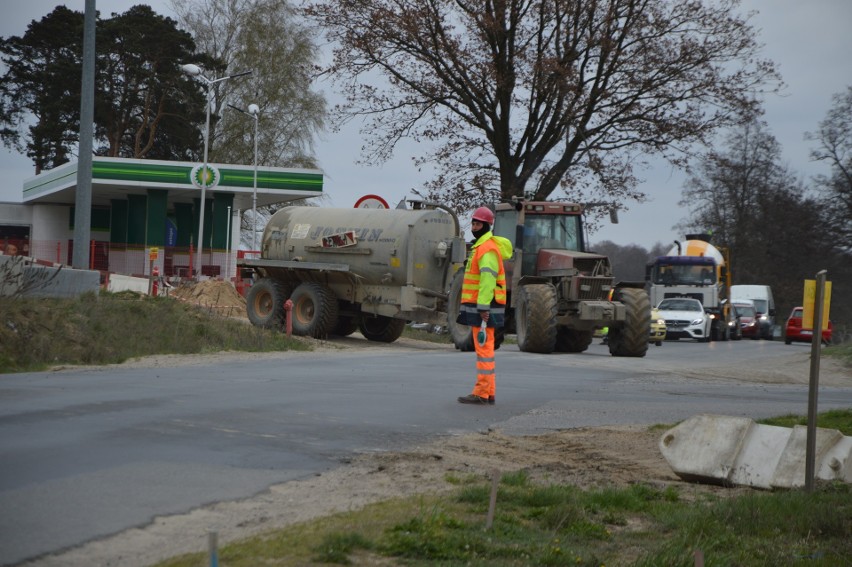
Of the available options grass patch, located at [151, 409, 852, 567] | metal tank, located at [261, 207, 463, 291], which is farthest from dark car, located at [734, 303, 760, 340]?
grass patch, located at [151, 409, 852, 567]

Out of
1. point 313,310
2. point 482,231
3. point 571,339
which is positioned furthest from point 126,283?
point 482,231

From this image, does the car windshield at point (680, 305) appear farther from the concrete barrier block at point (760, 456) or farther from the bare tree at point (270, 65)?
the concrete barrier block at point (760, 456)

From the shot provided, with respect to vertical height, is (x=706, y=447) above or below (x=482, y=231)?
below

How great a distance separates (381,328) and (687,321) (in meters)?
19.9

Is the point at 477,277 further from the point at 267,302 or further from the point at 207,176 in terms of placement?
the point at 207,176

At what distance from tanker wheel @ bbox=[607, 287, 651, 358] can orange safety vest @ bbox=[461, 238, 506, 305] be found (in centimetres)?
1182

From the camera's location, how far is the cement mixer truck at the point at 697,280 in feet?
162

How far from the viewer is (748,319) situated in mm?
59156

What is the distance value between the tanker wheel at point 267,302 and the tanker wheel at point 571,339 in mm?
6747

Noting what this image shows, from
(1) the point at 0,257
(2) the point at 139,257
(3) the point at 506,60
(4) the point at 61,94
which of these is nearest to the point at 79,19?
(4) the point at 61,94

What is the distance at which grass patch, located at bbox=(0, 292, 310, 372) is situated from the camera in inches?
634

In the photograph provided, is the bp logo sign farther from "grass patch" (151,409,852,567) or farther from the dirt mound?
"grass patch" (151,409,852,567)

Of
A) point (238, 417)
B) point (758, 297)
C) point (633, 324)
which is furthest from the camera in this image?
point (758, 297)

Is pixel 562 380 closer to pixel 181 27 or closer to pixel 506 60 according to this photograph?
pixel 506 60
